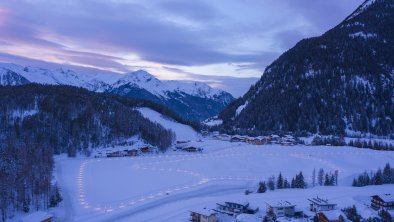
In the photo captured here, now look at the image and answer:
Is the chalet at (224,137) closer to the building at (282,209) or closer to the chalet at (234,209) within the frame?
the chalet at (234,209)

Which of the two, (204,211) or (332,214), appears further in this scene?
(204,211)

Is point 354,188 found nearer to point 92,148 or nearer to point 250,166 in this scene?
point 250,166

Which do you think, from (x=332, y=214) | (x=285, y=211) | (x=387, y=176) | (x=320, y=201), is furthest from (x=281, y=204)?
(x=387, y=176)

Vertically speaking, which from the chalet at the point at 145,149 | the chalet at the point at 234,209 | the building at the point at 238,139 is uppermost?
the building at the point at 238,139

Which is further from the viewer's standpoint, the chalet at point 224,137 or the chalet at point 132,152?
the chalet at point 224,137

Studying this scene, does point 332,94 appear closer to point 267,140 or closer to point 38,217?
point 267,140

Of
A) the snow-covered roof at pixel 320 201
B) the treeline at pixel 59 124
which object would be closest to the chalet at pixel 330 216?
the snow-covered roof at pixel 320 201
